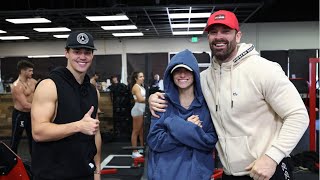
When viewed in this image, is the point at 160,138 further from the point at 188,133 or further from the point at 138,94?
the point at 138,94

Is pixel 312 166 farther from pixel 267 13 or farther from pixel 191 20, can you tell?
pixel 267 13

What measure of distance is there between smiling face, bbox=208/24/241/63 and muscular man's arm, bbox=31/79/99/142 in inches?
29.6

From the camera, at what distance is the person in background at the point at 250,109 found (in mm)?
1607

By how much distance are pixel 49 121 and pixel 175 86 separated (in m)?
0.72

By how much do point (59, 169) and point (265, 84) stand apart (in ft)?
3.98

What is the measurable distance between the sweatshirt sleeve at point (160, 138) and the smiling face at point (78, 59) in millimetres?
558

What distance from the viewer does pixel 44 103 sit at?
1869mm

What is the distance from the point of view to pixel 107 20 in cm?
938

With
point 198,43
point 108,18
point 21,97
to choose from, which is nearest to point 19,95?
point 21,97

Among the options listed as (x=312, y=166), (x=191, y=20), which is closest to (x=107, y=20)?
(x=191, y=20)

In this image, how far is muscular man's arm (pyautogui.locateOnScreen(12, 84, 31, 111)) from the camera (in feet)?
16.8

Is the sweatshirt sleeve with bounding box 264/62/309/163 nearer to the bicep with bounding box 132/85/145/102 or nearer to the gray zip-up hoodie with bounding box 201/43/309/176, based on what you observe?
the gray zip-up hoodie with bounding box 201/43/309/176

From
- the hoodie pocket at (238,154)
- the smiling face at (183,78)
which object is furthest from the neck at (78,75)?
the hoodie pocket at (238,154)

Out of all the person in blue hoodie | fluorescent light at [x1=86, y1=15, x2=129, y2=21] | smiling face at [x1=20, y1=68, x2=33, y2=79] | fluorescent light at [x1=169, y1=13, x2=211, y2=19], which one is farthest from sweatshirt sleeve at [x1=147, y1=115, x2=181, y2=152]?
fluorescent light at [x1=169, y1=13, x2=211, y2=19]
